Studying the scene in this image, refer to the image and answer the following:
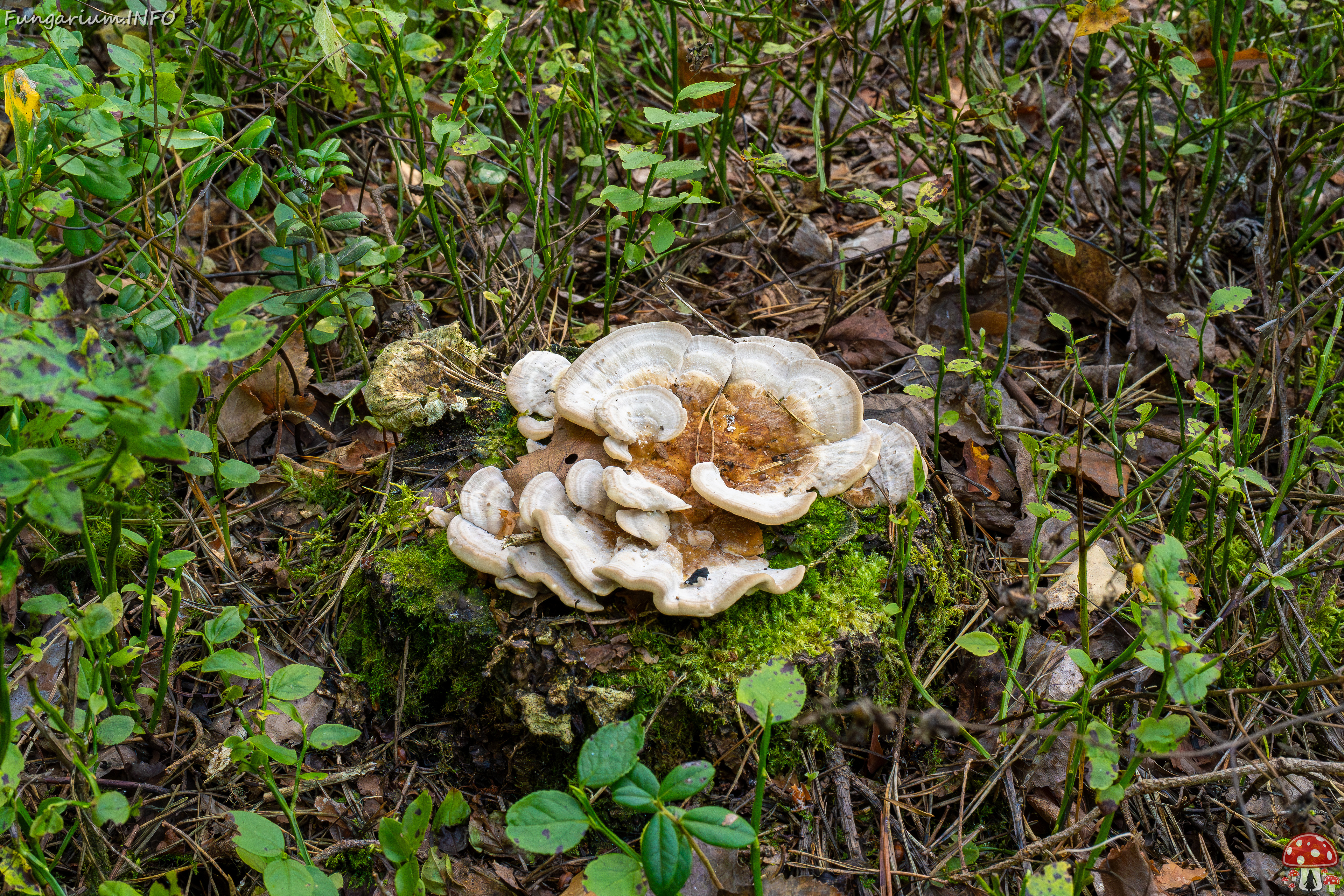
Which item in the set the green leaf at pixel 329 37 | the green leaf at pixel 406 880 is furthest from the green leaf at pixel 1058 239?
the green leaf at pixel 406 880

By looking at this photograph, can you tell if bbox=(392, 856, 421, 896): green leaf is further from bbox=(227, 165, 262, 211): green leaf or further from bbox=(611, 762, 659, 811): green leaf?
bbox=(227, 165, 262, 211): green leaf

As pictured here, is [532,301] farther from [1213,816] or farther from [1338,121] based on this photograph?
[1338,121]

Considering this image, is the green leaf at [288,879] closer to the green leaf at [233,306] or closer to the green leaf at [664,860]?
the green leaf at [664,860]

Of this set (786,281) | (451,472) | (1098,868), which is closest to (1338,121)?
(786,281)

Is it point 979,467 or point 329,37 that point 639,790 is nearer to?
A: point 979,467

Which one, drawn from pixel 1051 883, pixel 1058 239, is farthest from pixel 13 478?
pixel 1058 239
